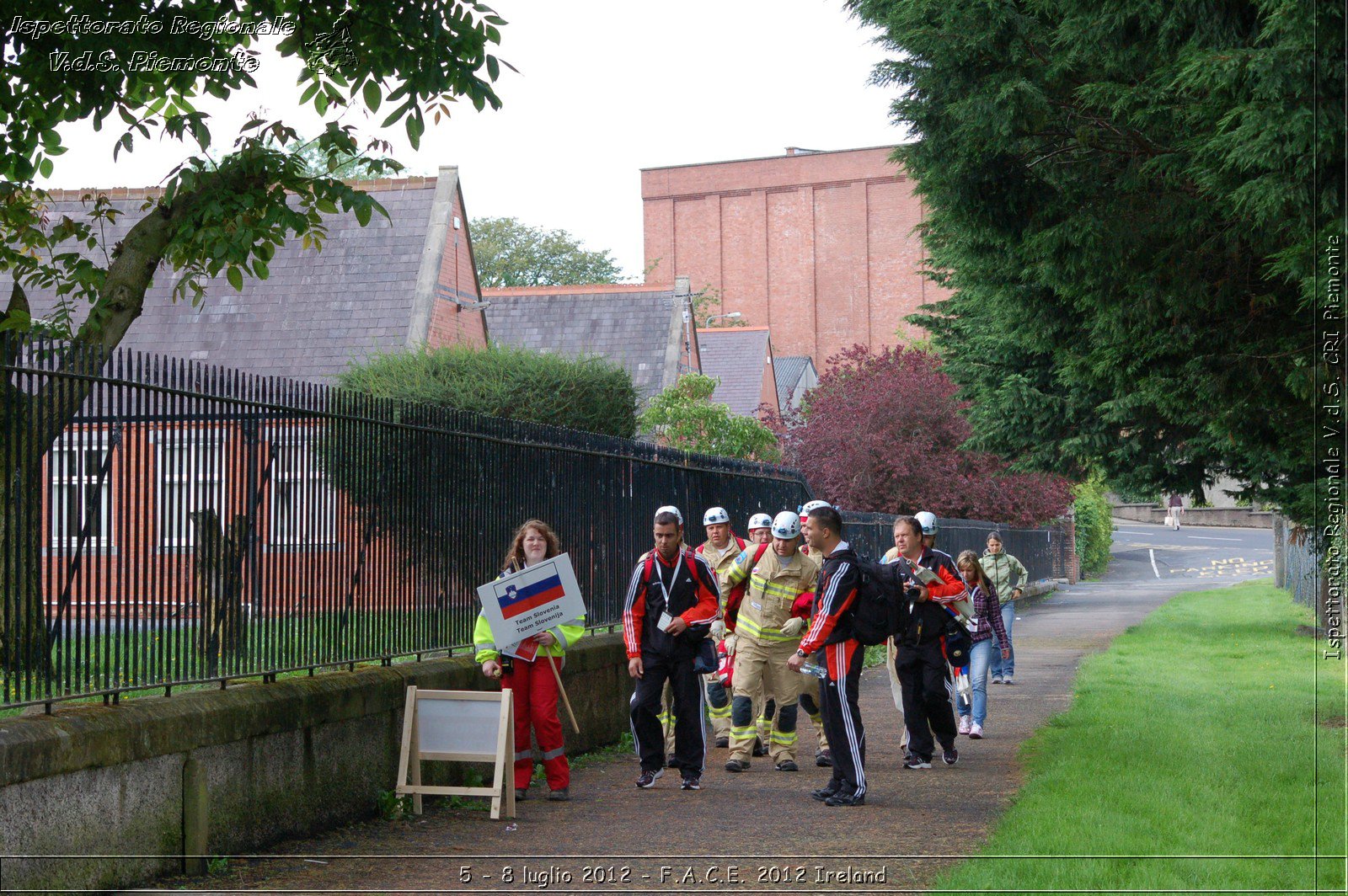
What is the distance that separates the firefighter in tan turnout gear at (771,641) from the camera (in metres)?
10.9

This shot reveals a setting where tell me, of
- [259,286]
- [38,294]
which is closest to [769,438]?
[259,286]

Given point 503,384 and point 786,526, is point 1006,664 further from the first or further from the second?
point 786,526

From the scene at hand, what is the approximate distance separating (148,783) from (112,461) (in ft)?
4.93

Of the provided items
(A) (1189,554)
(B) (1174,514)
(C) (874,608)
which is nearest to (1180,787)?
(C) (874,608)

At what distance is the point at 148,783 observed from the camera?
6684mm

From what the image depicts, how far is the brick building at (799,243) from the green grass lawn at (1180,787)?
168 ft

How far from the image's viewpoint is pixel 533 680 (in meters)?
9.41

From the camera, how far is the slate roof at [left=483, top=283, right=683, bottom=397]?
127ft

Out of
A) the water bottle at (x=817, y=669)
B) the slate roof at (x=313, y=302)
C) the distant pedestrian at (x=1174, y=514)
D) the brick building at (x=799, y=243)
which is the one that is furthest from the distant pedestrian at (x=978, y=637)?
the distant pedestrian at (x=1174, y=514)

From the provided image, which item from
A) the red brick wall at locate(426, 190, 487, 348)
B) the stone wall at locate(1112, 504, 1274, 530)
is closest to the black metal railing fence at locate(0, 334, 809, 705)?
the red brick wall at locate(426, 190, 487, 348)

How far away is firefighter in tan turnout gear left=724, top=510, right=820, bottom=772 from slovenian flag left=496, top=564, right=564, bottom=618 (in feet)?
6.77

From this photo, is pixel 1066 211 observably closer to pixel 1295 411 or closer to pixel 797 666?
pixel 1295 411

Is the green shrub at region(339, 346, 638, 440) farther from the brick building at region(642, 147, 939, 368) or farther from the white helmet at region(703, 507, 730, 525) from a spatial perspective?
the brick building at region(642, 147, 939, 368)

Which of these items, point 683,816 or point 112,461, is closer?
point 112,461
